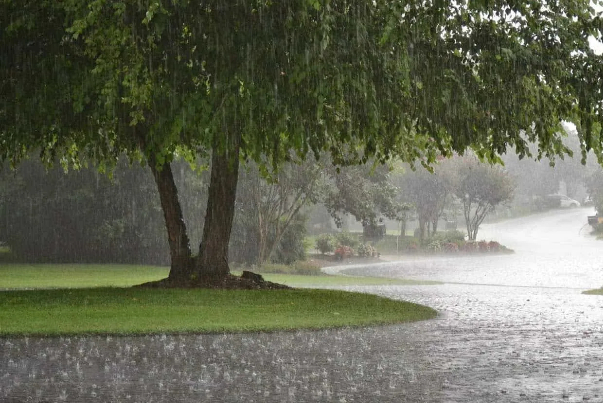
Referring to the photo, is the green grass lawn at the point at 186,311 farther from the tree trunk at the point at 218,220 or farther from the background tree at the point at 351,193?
the background tree at the point at 351,193

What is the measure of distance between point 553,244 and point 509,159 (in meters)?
70.5

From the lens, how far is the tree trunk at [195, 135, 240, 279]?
21.1 metres

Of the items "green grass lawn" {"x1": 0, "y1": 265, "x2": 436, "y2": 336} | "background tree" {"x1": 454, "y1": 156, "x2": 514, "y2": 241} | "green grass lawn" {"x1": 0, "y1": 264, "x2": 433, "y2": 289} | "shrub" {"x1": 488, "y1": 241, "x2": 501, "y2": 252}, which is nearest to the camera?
"green grass lawn" {"x1": 0, "y1": 265, "x2": 436, "y2": 336}

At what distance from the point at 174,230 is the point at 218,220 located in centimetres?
117

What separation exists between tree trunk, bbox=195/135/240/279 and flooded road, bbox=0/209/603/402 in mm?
5828

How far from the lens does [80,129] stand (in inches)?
789

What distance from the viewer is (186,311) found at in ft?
53.9

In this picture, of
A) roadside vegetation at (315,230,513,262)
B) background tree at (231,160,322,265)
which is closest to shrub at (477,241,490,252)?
roadside vegetation at (315,230,513,262)

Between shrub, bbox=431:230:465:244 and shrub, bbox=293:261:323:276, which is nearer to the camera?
shrub, bbox=293:261:323:276

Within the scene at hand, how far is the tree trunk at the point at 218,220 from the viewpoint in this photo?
2106 cm

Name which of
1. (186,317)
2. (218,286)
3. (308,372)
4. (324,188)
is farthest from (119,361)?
(324,188)

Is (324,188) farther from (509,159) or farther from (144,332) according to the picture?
(509,159)

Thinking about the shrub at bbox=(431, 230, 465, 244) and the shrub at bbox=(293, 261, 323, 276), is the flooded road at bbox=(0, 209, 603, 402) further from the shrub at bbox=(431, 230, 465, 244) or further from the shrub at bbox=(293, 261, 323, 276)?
the shrub at bbox=(431, 230, 465, 244)

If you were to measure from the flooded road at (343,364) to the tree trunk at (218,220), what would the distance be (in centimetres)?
583
